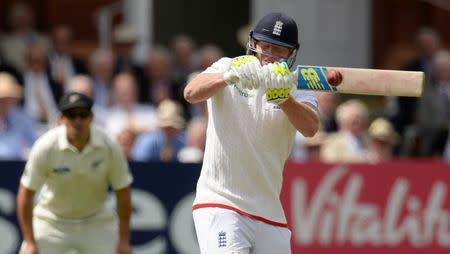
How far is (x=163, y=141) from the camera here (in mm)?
11492

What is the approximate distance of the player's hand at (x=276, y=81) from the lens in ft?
19.9

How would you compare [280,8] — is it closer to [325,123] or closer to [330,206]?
[325,123]

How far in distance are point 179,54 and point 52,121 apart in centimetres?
197

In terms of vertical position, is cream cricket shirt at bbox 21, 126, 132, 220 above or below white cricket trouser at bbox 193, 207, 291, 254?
below

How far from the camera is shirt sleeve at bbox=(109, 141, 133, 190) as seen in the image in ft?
29.1

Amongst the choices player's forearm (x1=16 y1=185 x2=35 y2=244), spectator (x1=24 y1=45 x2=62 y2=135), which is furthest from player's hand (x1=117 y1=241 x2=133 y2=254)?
spectator (x1=24 y1=45 x2=62 y2=135)

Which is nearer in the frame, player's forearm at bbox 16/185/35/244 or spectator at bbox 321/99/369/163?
player's forearm at bbox 16/185/35/244

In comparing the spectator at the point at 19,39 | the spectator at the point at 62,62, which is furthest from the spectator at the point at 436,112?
the spectator at the point at 19,39

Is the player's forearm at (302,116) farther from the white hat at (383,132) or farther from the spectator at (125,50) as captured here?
the spectator at (125,50)

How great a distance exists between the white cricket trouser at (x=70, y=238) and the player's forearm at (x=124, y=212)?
194 mm

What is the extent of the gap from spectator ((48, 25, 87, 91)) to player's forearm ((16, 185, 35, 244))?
3896 millimetres

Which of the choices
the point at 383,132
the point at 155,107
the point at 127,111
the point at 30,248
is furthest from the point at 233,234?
the point at 155,107

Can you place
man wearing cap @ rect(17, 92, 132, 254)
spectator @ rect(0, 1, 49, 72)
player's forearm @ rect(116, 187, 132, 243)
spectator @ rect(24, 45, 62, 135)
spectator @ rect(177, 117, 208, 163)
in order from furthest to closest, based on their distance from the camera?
spectator @ rect(0, 1, 49, 72)
spectator @ rect(24, 45, 62, 135)
spectator @ rect(177, 117, 208, 163)
player's forearm @ rect(116, 187, 132, 243)
man wearing cap @ rect(17, 92, 132, 254)

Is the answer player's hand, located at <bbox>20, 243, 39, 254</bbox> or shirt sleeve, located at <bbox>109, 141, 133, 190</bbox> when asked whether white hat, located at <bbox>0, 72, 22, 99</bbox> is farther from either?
player's hand, located at <bbox>20, 243, 39, 254</bbox>
